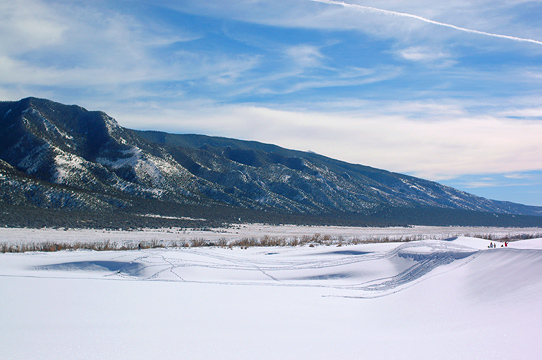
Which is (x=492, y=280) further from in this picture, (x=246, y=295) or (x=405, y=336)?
(x=246, y=295)

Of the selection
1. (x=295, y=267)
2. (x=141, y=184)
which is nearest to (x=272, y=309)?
(x=295, y=267)

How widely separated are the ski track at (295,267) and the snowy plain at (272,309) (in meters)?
0.07

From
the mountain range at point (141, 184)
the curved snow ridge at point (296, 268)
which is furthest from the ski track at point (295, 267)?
the mountain range at point (141, 184)

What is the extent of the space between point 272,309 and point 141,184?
192 ft

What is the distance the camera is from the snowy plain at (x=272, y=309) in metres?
5.63

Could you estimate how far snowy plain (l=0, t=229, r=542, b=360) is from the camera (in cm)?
563

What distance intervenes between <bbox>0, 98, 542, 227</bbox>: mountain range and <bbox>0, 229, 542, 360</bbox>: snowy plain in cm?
2631

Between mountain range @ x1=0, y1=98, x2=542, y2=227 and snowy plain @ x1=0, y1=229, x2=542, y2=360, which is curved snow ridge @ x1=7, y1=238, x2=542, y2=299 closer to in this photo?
snowy plain @ x1=0, y1=229, x2=542, y2=360

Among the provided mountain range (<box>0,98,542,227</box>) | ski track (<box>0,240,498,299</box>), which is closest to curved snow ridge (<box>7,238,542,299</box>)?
ski track (<box>0,240,498,299</box>)

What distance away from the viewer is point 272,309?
29.1 feet

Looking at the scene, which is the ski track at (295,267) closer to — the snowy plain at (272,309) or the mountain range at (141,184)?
the snowy plain at (272,309)

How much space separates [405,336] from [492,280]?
344 cm

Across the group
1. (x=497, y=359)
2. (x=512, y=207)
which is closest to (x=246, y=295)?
(x=497, y=359)

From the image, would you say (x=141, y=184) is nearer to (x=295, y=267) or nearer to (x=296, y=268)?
(x=295, y=267)
